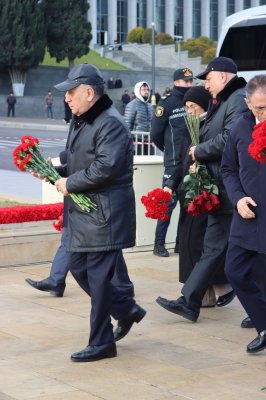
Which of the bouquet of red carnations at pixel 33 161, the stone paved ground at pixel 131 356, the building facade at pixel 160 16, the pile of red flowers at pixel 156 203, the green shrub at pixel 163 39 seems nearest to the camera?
the stone paved ground at pixel 131 356

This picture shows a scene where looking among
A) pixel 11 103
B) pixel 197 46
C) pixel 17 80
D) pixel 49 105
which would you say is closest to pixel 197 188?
pixel 49 105

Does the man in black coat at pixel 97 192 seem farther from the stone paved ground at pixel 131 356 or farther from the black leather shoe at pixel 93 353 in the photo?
the stone paved ground at pixel 131 356

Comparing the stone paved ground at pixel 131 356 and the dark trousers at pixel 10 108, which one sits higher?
the stone paved ground at pixel 131 356

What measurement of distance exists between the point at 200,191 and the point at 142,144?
4355 millimetres

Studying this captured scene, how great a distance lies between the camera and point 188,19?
97250 mm

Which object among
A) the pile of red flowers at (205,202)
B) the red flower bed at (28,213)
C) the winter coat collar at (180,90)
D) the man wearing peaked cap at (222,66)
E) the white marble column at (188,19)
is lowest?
the white marble column at (188,19)

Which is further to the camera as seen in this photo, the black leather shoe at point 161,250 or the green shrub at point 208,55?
the green shrub at point 208,55

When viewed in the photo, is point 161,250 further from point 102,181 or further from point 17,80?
point 17,80

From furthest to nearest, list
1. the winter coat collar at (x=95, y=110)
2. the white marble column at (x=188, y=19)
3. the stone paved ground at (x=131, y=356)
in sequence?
the white marble column at (x=188, y=19) → the winter coat collar at (x=95, y=110) → the stone paved ground at (x=131, y=356)

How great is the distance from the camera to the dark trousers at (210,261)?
25.3 feet

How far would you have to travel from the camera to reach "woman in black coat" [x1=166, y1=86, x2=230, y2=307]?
8156 mm

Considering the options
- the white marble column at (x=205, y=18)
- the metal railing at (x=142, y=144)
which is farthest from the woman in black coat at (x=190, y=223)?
the white marble column at (x=205, y=18)

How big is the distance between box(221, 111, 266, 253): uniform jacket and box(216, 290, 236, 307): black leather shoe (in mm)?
1798

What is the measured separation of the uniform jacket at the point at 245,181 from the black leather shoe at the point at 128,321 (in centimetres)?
86
